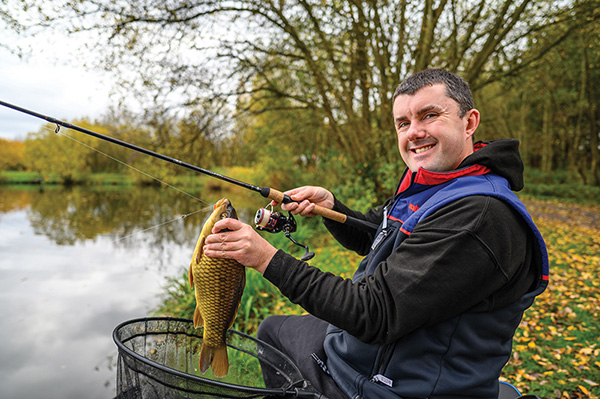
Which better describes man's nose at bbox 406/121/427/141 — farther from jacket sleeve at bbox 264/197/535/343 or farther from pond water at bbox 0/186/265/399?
pond water at bbox 0/186/265/399

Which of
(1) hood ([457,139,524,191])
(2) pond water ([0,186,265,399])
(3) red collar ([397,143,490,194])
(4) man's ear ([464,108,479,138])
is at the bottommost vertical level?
(2) pond water ([0,186,265,399])

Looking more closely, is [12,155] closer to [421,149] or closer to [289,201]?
[289,201]

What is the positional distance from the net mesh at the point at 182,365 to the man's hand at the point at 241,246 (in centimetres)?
42

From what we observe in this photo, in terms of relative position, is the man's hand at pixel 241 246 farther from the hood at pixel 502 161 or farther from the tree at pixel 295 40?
the tree at pixel 295 40

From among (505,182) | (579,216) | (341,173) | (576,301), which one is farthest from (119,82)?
(579,216)

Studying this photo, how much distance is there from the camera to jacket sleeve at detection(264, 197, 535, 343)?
1.20 meters

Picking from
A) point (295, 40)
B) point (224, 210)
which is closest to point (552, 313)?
point (224, 210)

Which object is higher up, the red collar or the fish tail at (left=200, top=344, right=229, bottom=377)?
the red collar

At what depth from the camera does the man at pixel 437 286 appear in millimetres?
1213

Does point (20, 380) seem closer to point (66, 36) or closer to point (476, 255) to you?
point (66, 36)

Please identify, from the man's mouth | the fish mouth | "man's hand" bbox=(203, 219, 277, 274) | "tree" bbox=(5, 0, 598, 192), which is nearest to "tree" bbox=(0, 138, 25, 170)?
"tree" bbox=(5, 0, 598, 192)

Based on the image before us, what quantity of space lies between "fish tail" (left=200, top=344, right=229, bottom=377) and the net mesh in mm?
70

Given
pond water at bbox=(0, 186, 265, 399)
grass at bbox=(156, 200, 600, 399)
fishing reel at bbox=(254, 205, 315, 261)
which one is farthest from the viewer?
pond water at bbox=(0, 186, 265, 399)

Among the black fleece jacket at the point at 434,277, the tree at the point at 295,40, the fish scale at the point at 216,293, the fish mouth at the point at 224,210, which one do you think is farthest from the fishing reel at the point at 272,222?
the tree at the point at 295,40
